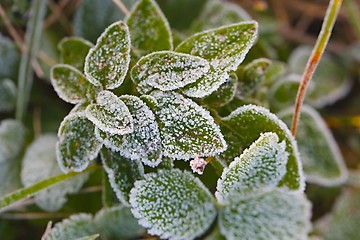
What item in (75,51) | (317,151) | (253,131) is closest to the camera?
(253,131)

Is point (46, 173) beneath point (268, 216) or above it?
above

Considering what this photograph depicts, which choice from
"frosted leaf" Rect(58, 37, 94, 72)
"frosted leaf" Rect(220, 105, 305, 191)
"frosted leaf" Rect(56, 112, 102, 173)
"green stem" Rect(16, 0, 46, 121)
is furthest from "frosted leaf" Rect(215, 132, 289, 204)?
"green stem" Rect(16, 0, 46, 121)

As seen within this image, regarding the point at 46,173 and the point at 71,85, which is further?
the point at 46,173

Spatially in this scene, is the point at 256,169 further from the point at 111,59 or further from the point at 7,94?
the point at 7,94

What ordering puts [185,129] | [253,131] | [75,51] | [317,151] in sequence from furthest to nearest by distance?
[317,151], [75,51], [253,131], [185,129]

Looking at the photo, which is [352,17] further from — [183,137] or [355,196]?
[183,137]

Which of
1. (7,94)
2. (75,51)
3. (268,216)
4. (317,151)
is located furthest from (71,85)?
(317,151)
